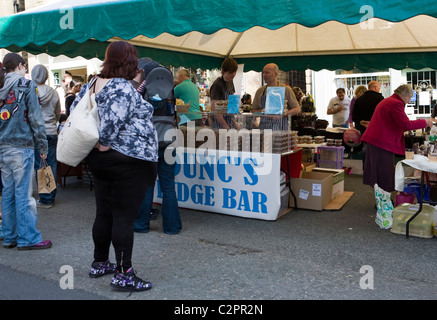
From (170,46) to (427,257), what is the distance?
19.3 ft

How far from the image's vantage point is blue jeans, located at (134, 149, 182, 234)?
5090 millimetres

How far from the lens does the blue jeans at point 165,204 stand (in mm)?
5090

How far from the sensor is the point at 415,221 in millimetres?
5129

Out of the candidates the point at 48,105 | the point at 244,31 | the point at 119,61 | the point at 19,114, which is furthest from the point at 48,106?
the point at 119,61

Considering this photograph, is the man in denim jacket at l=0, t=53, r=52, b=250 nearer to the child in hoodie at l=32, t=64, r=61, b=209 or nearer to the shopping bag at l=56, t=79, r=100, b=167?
the shopping bag at l=56, t=79, r=100, b=167

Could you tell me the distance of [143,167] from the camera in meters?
3.42

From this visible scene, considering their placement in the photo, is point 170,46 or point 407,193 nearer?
point 407,193

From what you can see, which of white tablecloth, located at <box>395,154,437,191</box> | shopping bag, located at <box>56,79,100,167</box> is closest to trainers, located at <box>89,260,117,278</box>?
shopping bag, located at <box>56,79,100,167</box>

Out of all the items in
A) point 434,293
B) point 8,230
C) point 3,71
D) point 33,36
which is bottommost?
point 434,293

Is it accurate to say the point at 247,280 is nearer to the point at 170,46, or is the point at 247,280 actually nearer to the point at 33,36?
the point at 33,36

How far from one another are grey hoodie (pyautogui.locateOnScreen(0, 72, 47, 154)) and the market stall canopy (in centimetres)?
130

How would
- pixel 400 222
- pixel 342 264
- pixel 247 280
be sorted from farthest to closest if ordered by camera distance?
pixel 400 222, pixel 342 264, pixel 247 280

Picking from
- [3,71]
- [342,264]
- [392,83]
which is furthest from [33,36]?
[392,83]

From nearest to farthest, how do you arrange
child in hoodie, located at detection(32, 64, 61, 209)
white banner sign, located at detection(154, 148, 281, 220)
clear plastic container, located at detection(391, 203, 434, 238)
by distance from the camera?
clear plastic container, located at detection(391, 203, 434, 238)
white banner sign, located at detection(154, 148, 281, 220)
child in hoodie, located at detection(32, 64, 61, 209)
